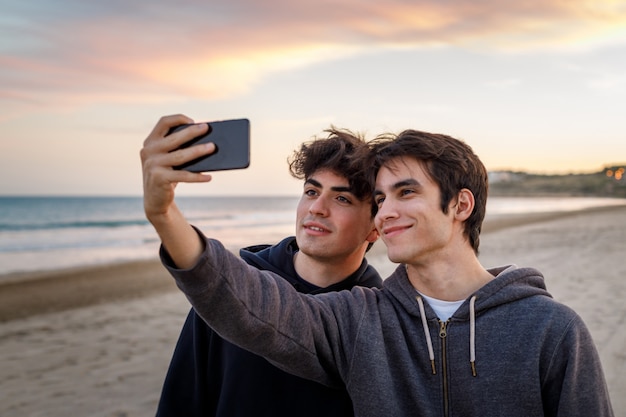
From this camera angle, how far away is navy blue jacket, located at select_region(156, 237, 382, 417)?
8.22 feet

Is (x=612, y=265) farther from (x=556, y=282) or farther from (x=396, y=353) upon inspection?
(x=396, y=353)

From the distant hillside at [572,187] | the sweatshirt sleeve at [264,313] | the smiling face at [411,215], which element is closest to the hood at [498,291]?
the smiling face at [411,215]

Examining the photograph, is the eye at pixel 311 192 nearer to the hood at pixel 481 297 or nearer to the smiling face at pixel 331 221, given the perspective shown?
the smiling face at pixel 331 221

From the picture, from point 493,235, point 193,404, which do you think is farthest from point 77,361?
point 493,235

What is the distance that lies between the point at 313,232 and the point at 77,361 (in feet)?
16.1

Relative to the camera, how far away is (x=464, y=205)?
259 cm

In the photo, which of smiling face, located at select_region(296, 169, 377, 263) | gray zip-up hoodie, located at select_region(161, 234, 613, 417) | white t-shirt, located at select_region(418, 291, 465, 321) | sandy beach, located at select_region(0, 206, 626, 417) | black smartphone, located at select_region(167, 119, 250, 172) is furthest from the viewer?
sandy beach, located at select_region(0, 206, 626, 417)

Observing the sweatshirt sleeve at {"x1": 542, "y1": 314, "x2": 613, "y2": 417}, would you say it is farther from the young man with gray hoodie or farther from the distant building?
the distant building

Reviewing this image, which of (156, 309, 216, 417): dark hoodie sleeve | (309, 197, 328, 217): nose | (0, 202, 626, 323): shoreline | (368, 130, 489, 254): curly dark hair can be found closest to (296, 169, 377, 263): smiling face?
(309, 197, 328, 217): nose

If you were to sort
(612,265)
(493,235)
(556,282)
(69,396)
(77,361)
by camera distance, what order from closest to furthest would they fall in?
(69,396) < (77,361) < (556,282) < (612,265) < (493,235)

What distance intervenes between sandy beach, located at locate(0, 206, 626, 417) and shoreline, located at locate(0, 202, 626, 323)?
0.06 feet

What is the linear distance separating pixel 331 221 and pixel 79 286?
961 cm

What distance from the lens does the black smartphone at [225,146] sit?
5.56ft

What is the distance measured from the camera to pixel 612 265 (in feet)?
40.1
